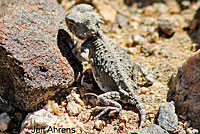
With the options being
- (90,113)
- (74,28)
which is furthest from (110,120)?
(74,28)

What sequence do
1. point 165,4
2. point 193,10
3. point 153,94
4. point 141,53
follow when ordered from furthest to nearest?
point 165,4
point 193,10
point 141,53
point 153,94

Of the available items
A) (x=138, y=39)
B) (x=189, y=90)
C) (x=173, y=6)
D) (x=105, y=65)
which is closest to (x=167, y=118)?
(x=189, y=90)

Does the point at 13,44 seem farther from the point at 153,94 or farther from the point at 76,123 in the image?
the point at 153,94

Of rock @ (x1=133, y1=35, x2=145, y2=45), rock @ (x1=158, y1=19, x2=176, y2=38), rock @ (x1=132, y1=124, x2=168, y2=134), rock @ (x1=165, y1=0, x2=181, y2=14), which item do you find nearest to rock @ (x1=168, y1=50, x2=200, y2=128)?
rock @ (x1=132, y1=124, x2=168, y2=134)

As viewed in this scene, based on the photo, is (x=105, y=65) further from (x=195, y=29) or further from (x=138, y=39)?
(x=195, y=29)

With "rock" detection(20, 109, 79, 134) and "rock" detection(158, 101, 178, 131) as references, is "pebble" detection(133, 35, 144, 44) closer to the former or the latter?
"rock" detection(158, 101, 178, 131)

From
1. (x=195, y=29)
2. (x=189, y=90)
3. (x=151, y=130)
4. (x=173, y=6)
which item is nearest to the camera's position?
Result: (x=151, y=130)
